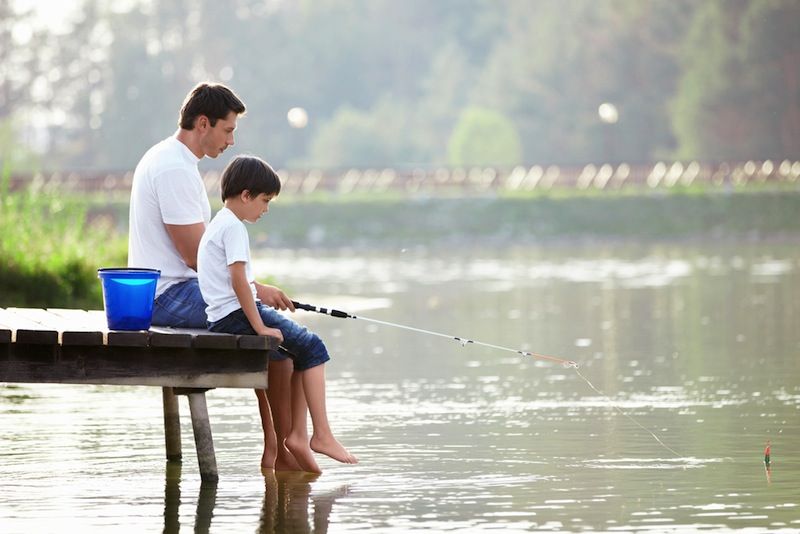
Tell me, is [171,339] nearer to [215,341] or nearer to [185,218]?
[215,341]

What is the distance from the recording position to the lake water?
25.0 ft

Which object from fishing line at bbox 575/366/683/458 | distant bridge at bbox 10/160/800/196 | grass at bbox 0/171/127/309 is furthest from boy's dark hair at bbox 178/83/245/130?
distant bridge at bbox 10/160/800/196

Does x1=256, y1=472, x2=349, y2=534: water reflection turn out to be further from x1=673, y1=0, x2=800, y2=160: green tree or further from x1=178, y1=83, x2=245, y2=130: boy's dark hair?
x1=673, y1=0, x2=800, y2=160: green tree

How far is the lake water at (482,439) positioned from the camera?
299 inches

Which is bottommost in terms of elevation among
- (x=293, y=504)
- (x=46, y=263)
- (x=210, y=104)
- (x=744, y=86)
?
(x=293, y=504)

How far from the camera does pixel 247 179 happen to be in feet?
27.5

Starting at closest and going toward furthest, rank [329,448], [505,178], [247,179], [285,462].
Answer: [247,179]
[329,448]
[285,462]
[505,178]

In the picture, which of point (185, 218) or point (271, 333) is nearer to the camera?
point (271, 333)

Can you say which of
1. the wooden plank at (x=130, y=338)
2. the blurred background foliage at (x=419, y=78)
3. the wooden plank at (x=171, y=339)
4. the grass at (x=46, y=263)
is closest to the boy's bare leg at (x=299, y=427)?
the wooden plank at (x=171, y=339)

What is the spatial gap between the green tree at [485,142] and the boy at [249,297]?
65.4m

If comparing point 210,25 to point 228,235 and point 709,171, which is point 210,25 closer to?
point 709,171

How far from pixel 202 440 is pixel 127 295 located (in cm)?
77

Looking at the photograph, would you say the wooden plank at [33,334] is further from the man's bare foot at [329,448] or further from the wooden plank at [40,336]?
the man's bare foot at [329,448]

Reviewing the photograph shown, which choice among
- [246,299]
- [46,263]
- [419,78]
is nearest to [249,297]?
[246,299]
